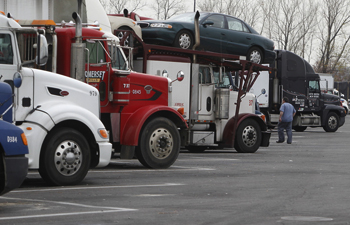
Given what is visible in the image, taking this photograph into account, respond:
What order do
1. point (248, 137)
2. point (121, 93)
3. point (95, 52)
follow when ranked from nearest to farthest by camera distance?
point (95, 52) → point (121, 93) → point (248, 137)

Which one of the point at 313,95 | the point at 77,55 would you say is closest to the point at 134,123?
the point at 77,55

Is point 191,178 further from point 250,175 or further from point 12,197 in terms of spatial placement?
point 12,197

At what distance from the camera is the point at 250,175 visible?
13.1m

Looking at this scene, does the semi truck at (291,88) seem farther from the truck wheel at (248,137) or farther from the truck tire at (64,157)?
the truck tire at (64,157)

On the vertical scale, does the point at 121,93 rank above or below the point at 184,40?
below

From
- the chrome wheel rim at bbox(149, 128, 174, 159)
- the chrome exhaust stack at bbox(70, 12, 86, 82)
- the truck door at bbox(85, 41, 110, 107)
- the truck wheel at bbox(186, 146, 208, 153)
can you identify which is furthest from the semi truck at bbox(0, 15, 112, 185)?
the truck wheel at bbox(186, 146, 208, 153)

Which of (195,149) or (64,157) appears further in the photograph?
(195,149)

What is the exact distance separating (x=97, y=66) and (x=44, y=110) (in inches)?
99.4

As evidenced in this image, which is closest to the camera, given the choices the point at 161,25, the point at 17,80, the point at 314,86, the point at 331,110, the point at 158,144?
the point at 17,80

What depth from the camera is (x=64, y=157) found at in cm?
1064

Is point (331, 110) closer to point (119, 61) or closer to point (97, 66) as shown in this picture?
point (119, 61)

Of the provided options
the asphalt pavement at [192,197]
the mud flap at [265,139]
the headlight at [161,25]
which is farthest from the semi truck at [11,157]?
the mud flap at [265,139]

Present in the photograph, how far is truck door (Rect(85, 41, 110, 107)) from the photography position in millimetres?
12734

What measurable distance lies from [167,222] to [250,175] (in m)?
5.72
